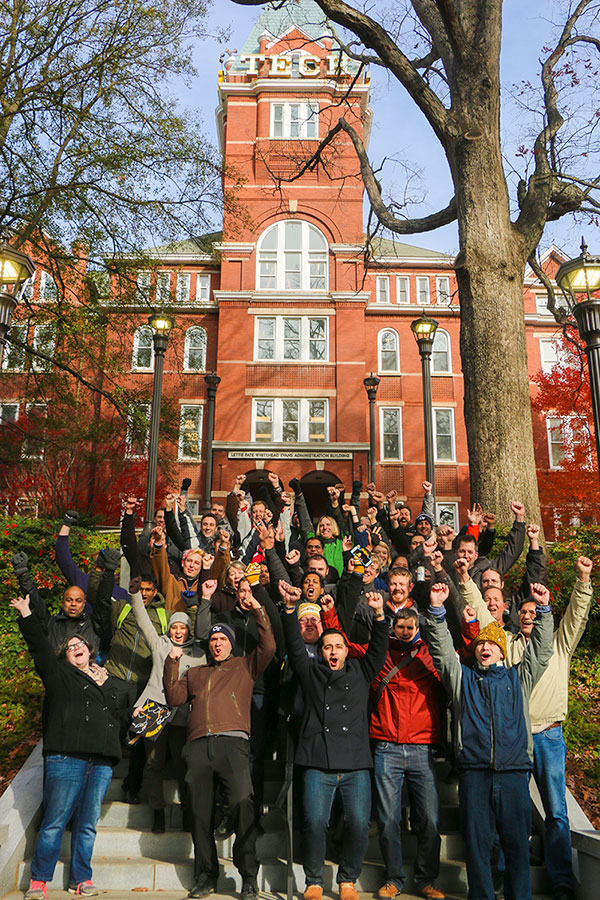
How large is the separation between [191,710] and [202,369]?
941 inches

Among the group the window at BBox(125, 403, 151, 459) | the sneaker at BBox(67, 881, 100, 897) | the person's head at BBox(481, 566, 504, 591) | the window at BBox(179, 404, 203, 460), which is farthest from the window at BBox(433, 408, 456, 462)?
the sneaker at BBox(67, 881, 100, 897)

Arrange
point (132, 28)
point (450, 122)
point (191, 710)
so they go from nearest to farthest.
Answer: point (191, 710), point (450, 122), point (132, 28)

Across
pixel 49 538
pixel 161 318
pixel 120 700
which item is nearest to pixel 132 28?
pixel 161 318

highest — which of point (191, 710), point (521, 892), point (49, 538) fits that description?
point (49, 538)

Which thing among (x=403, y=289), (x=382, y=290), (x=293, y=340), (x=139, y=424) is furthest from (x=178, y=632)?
(x=403, y=289)

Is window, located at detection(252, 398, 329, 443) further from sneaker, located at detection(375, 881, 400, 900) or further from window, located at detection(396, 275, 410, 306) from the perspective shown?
sneaker, located at detection(375, 881, 400, 900)

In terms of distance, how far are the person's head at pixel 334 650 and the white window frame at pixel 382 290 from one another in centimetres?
2601

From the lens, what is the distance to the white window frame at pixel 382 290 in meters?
30.5

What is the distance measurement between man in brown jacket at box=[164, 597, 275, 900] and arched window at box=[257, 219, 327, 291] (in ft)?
78.1

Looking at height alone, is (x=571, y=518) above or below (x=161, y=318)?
below

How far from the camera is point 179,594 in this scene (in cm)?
771

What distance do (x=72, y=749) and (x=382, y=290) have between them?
89.3 feet

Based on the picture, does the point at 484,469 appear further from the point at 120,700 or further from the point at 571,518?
the point at 571,518

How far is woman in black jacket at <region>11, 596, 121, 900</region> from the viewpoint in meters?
5.25
